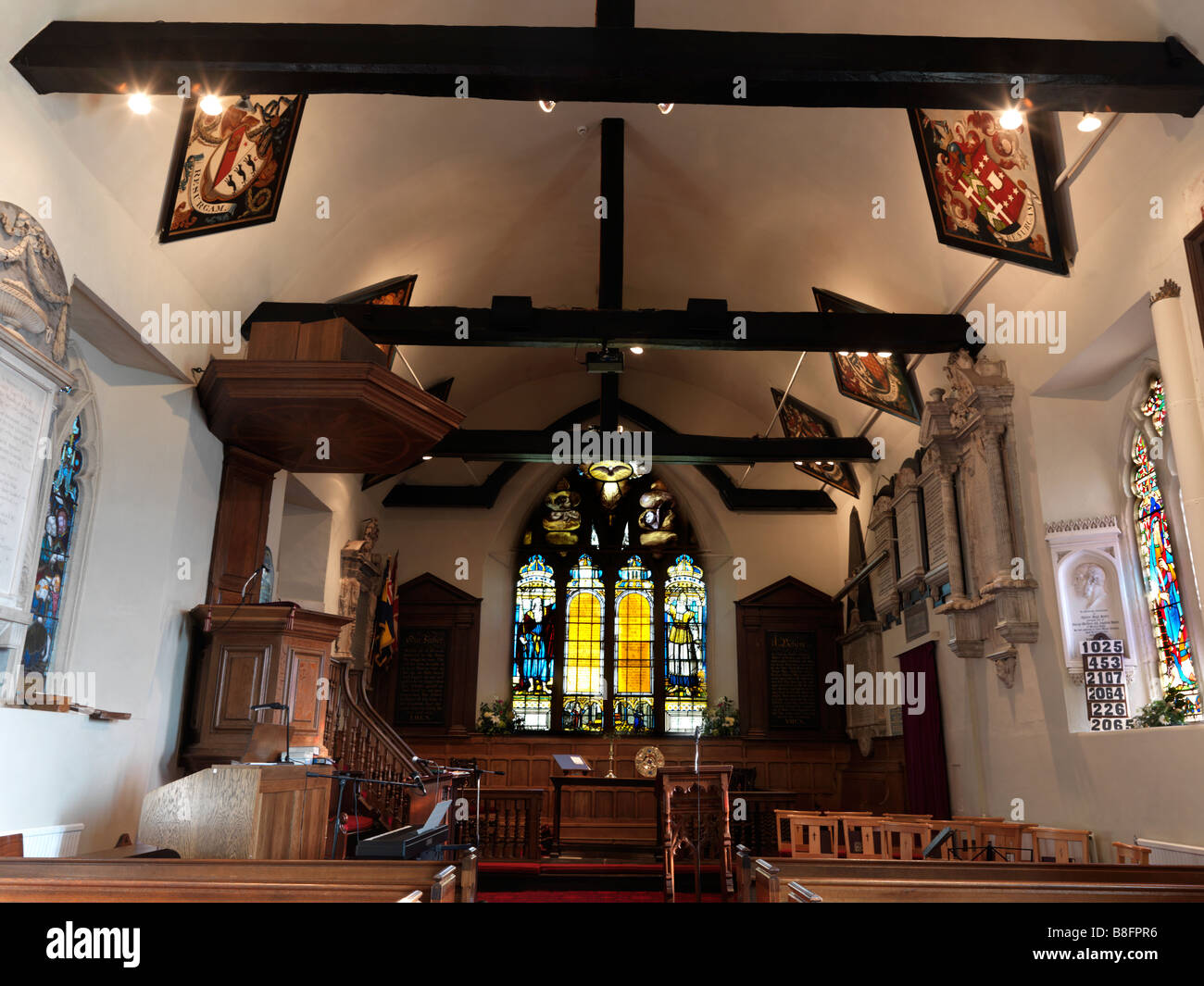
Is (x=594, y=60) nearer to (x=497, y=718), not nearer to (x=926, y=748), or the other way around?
(x=926, y=748)

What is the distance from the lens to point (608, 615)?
13.3 m

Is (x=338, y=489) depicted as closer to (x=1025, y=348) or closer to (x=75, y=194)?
(x=75, y=194)

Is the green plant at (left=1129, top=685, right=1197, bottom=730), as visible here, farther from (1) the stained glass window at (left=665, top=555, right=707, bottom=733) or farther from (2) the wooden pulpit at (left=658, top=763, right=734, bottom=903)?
(1) the stained glass window at (left=665, top=555, right=707, bottom=733)

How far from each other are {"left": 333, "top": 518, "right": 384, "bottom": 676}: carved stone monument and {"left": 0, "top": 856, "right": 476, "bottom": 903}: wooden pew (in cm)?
707

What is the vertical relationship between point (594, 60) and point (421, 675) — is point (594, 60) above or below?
above

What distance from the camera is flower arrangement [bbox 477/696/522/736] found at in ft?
40.3

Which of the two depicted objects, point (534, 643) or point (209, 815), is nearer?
point (209, 815)

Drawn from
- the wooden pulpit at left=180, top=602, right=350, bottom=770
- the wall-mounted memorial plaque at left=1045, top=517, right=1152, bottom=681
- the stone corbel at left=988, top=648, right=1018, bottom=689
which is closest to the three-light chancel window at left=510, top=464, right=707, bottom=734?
the stone corbel at left=988, top=648, right=1018, bottom=689

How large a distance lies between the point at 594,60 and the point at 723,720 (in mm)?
9411

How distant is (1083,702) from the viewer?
6453 mm

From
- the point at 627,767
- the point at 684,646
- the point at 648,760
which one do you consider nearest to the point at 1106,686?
the point at 648,760

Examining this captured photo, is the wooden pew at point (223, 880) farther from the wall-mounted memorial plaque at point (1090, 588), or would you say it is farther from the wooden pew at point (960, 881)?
the wall-mounted memorial plaque at point (1090, 588)

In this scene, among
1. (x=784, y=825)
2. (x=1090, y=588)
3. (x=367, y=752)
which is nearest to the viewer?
(x=1090, y=588)
